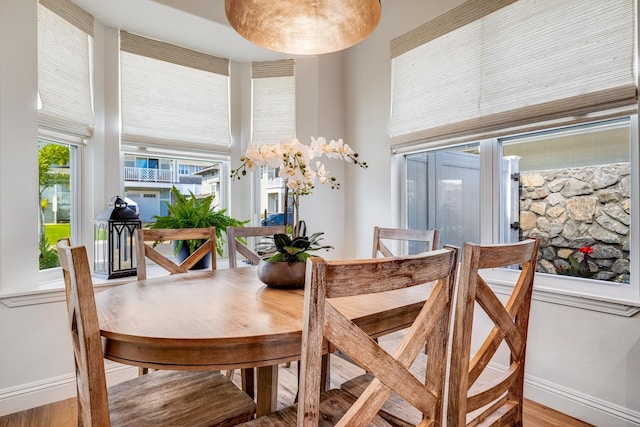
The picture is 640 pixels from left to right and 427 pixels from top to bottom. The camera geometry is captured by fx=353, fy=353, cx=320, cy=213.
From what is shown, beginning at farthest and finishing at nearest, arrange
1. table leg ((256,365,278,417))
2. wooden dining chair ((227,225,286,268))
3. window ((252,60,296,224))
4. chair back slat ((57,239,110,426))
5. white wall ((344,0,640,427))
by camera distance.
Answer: window ((252,60,296,224)) < wooden dining chair ((227,225,286,268)) < white wall ((344,0,640,427)) < table leg ((256,365,278,417)) < chair back slat ((57,239,110,426))

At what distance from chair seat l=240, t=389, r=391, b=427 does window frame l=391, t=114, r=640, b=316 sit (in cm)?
138

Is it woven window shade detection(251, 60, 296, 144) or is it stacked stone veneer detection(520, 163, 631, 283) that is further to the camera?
woven window shade detection(251, 60, 296, 144)

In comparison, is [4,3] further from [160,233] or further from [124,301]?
[124,301]

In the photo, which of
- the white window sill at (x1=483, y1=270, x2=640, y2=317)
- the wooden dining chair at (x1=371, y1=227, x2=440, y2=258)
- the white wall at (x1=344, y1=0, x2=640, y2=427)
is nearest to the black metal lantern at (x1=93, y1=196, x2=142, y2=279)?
the wooden dining chair at (x1=371, y1=227, x2=440, y2=258)

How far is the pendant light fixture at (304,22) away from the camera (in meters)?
1.45

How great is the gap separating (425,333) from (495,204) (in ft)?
5.59

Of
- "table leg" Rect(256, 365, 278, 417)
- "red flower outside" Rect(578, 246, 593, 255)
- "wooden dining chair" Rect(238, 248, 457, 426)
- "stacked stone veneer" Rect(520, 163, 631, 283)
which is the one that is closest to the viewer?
"wooden dining chair" Rect(238, 248, 457, 426)

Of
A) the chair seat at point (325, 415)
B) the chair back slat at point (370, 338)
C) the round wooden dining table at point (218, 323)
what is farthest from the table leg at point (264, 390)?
the chair back slat at point (370, 338)

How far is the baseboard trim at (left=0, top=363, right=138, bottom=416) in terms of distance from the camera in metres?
1.91

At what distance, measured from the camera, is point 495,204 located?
226 cm

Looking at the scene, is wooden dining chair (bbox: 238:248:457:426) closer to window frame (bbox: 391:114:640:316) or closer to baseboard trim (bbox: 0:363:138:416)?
window frame (bbox: 391:114:640:316)

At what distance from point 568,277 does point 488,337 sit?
1.26 meters

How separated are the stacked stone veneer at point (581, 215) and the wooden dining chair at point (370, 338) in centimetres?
149

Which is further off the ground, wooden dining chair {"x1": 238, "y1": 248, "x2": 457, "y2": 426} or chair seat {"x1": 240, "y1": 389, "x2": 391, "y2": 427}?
wooden dining chair {"x1": 238, "y1": 248, "x2": 457, "y2": 426}
